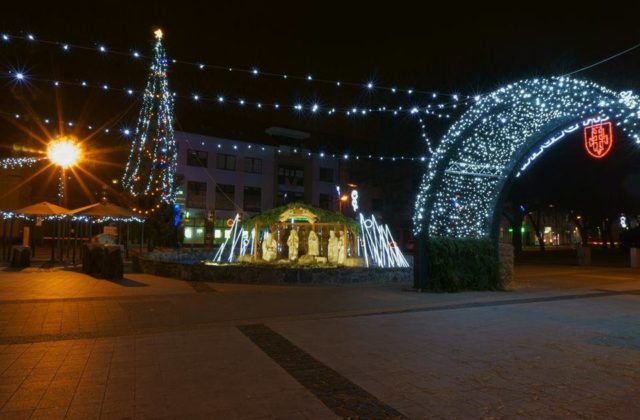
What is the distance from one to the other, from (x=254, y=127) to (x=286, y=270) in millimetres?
36780

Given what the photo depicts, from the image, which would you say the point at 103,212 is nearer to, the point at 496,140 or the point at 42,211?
the point at 42,211

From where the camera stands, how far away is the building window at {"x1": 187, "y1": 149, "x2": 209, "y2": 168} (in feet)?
138

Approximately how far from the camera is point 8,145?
2759 centimetres

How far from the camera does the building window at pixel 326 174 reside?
51500mm

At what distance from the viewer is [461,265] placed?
13.7 m

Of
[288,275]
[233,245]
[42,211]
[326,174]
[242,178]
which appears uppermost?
[326,174]

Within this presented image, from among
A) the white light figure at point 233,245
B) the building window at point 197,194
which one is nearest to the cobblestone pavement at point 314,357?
the white light figure at point 233,245

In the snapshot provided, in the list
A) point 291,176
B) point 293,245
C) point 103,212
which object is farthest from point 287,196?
point 293,245

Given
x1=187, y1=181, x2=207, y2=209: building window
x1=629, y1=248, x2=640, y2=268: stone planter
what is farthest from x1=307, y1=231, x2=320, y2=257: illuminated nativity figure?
x1=187, y1=181, x2=207, y2=209: building window

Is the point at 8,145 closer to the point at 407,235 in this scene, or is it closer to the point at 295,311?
the point at 295,311

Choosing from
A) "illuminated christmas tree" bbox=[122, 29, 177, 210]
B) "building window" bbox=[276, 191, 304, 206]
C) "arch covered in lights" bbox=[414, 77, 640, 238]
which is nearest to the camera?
"arch covered in lights" bbox=[414, 77, 640, 238]

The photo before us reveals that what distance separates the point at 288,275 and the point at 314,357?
8.16 meters

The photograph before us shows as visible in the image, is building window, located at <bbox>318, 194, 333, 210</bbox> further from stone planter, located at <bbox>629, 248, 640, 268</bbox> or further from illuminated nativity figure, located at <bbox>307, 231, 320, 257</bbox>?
illuminated nativity figure, located at <bbox>307, 231, 320, 257</bbox>

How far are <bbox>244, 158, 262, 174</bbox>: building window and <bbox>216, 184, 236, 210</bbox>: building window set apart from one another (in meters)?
2.36
